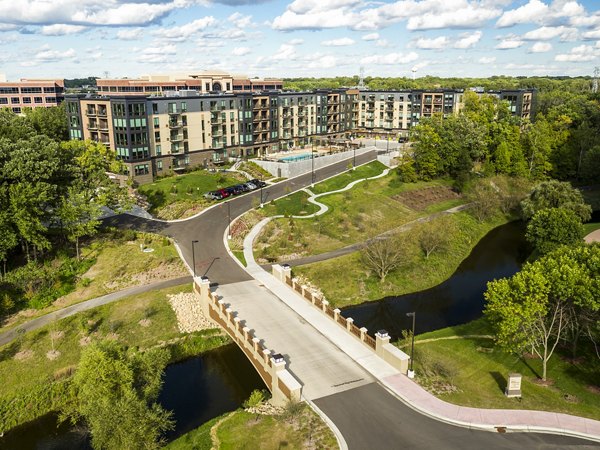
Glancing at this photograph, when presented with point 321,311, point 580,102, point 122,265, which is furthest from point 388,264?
point 580,102

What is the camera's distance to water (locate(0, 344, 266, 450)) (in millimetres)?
35406

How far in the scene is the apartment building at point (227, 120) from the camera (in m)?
86.8

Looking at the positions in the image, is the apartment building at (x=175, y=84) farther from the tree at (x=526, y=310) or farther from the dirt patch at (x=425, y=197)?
the tree at (x=526, y=310)

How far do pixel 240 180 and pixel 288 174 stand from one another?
1036 cm

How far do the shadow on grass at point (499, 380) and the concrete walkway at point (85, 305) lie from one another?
3246cm

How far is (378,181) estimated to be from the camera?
3735 inches

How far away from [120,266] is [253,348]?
2332 centimetres

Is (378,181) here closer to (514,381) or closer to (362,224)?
(362,224)

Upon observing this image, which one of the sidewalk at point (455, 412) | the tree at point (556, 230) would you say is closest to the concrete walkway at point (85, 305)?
the sidewalk at point (455, 412)

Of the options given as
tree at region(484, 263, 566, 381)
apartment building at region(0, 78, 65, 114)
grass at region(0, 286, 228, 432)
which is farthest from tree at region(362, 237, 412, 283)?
apartment building at region(0, 78, 65, 114)

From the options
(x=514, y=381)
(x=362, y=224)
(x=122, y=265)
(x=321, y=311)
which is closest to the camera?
(x=514, y=381)

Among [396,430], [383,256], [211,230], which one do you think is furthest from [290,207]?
[396,430]

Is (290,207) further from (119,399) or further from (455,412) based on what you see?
(455,412)

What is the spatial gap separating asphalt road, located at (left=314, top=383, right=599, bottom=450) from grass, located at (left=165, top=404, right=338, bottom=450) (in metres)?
1.25
